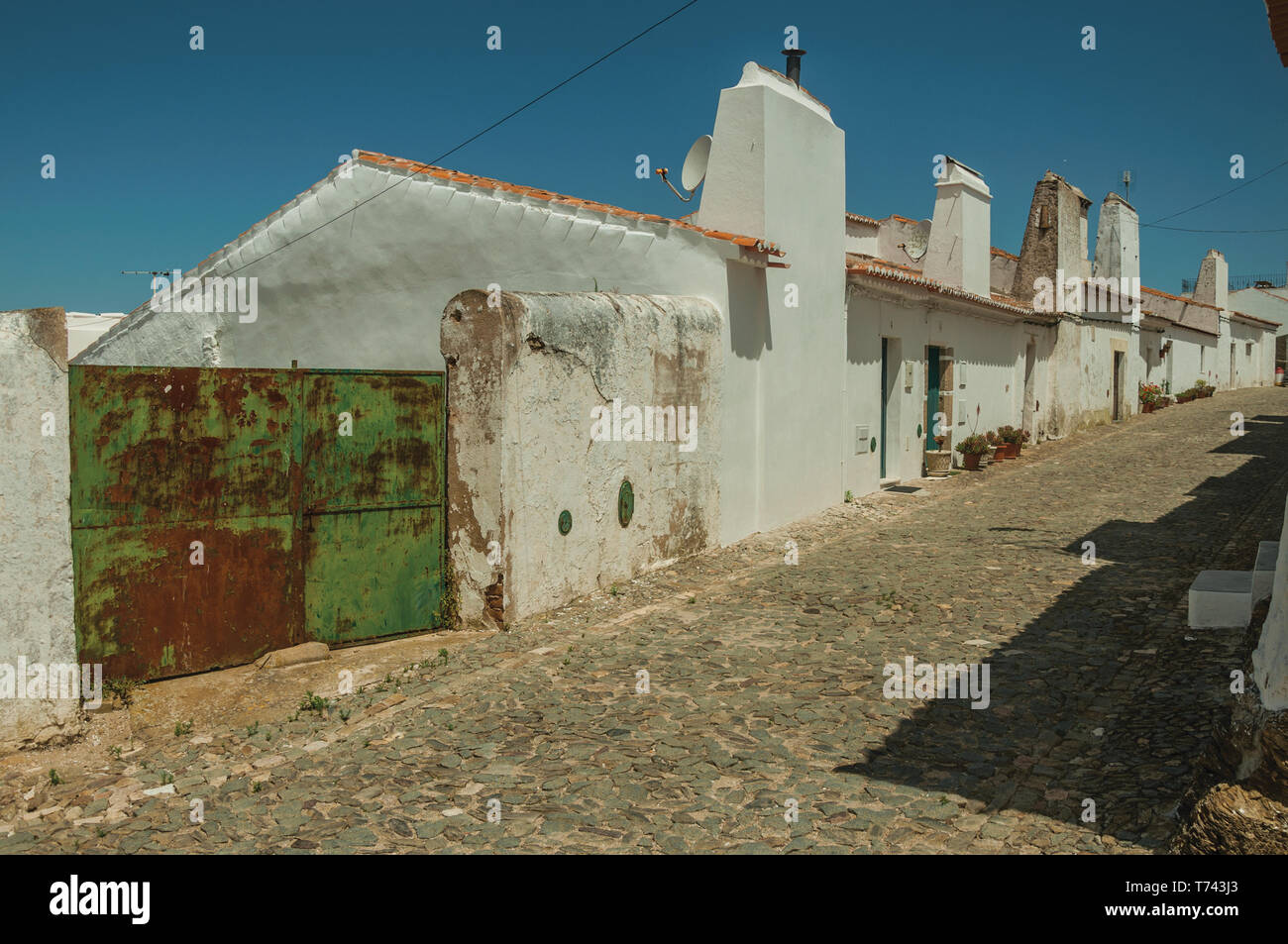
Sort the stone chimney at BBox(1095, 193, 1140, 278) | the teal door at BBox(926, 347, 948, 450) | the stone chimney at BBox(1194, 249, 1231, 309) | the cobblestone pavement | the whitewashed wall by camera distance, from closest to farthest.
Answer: the cobblestone pavement, the whitewashed wall, the teal door at BBox(926, 347, 948, 450), the stone chimney at BBox(1095, 193, 1140, 278), the stone chimney at BBox(1194, 249, 1231, 309)

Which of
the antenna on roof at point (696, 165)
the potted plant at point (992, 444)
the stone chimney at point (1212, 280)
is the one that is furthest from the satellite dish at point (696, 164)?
the stone chimney at point (1212, 280)

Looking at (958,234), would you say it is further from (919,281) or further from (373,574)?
(373,574)

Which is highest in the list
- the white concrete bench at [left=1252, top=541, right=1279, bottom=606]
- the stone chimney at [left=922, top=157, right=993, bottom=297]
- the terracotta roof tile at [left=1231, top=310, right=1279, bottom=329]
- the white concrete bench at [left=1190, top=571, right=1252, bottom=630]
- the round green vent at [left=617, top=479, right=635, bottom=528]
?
the terracotta roof tile at [left=1231, top=310, right=1279, bottom=329]

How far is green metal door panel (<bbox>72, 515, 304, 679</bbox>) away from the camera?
5508 mm

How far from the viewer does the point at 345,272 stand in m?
11.0

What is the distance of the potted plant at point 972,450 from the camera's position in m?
17.2

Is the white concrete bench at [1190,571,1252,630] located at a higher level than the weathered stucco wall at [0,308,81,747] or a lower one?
lower

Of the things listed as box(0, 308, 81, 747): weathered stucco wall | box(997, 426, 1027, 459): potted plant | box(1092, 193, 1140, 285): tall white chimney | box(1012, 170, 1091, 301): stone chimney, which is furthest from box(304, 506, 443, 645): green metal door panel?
box(1092, 193, 1140, 285): tall white chimney

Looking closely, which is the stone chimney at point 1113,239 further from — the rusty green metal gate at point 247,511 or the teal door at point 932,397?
the rusty green metal gate at point 247,511

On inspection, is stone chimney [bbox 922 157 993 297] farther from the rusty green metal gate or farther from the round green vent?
the rusty green metal gate

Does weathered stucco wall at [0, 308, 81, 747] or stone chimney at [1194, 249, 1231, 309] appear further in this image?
stone chimney at [1194, 249, 1231, 309]

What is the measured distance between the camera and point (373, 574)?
6.84 m
